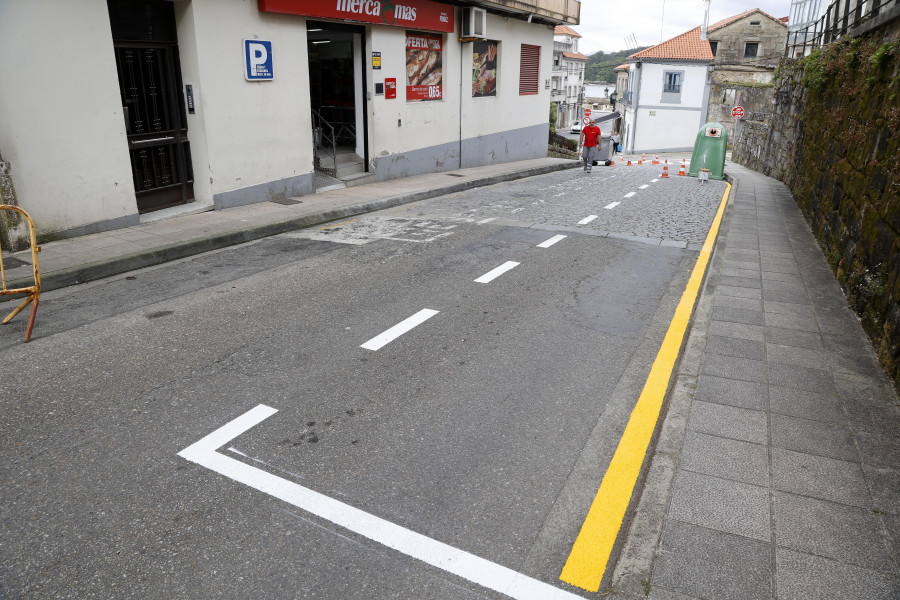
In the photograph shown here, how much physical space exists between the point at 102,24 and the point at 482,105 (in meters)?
12.4

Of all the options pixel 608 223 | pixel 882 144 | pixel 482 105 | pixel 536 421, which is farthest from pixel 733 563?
pixel 482 105

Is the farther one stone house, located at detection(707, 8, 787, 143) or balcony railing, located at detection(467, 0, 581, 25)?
stone house, located at detection(707, 8, 787, 143)

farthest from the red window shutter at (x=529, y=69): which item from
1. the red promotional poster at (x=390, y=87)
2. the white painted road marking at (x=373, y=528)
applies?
the white painted road marking at (x=373, y=528)

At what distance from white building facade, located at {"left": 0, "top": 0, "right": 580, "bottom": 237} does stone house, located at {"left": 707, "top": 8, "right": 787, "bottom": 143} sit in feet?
114

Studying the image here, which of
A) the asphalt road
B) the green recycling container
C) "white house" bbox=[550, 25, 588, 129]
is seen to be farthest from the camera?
"white house" bbox=[550, 25, 588, 129]

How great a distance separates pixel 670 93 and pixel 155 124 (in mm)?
45244

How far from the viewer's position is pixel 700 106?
4734 centimetres

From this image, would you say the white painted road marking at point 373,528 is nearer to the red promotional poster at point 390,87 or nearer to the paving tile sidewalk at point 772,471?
the paving tile sidewalk at point 772,471

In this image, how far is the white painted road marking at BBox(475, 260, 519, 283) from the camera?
7.39m

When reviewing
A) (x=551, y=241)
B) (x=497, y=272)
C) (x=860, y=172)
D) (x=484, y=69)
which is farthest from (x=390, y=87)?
(x=860, y=172)

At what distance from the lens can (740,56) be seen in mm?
49562

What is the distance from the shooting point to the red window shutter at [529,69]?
21.8 m

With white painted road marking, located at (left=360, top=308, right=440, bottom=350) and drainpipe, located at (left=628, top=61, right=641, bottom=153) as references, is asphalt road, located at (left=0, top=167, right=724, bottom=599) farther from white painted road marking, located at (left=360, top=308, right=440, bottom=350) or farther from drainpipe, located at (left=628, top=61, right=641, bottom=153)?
drainpipe, located at (left=628, top=61, right=641, bottom=153)

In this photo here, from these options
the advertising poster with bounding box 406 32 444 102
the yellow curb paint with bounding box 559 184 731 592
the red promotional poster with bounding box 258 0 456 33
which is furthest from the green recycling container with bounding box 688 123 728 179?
the yellow curb paint with bounding box 559 184 731 592
